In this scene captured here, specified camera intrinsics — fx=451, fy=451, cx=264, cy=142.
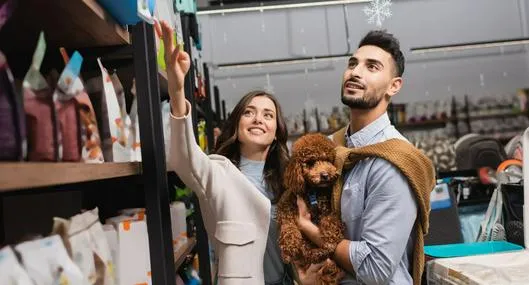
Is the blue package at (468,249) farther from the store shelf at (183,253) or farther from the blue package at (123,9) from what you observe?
the blue package at (123,9)

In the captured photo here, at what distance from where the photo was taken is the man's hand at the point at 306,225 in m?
1.62

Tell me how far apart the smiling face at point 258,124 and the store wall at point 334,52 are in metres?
5.03

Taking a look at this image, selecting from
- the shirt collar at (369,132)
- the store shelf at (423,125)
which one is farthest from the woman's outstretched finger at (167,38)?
the store shelf at (423,125)

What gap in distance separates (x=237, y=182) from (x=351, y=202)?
1.34ft

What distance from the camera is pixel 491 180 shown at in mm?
3762

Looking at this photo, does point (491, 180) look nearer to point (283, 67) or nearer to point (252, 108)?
point (252, 108)

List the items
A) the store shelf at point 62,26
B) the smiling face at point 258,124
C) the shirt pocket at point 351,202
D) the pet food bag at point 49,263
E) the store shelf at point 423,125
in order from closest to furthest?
the pet food bag at point 49,263 → the store shelf at point 62,26 → the shirt pocket at point 351,202 → the smiling face at point 258,124 → the store shelf at point 423,125

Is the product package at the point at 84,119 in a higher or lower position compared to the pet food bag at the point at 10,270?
higher

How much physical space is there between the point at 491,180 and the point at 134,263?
3.42 meters

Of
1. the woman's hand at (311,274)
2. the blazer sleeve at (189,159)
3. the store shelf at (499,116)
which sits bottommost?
the woman's hand at (311,274)

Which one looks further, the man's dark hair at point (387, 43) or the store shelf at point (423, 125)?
the store shelf at point (423, 125)

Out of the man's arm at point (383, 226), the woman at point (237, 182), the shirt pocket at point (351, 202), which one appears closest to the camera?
the woman at point (237, 182)

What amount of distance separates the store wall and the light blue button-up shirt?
548cm

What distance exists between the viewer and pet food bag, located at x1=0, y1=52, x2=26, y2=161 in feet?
2.00
